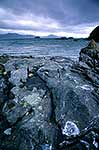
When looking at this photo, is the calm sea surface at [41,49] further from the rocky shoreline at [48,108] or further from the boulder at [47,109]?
the boulder at [47,109]

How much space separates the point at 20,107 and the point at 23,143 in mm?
1410

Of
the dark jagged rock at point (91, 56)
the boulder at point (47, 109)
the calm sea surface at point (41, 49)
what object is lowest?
the calm sea surface at point (41, 49)

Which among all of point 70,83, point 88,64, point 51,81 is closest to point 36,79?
point 51,81

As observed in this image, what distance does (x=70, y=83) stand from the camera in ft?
32.5

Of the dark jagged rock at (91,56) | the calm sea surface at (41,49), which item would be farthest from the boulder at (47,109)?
the calm sea surface at (41,49)

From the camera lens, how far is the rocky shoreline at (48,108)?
8344 millimetres

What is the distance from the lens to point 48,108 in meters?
9.08

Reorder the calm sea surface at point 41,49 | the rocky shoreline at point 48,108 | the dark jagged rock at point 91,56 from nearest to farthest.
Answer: the rocky shoreline at point 48,108 → the dark jagged rock at point 91,56 → the calm sea surface at point 41,49

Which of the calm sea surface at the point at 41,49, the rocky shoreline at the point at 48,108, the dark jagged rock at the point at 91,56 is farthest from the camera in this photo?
the calm sea surface at the point at 41,49

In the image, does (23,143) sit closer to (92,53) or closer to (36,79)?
(36,79)

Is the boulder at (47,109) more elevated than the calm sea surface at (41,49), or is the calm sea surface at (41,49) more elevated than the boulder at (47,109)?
the boulder at (47,109)

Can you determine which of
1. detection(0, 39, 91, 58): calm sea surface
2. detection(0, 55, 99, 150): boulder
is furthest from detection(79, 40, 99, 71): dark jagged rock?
detection(0, 39, 91, 58): calm sea surface

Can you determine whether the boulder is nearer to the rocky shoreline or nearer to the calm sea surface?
the rocky shoreline

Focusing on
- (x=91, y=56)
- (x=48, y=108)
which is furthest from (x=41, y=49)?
(x=48, y=108)
